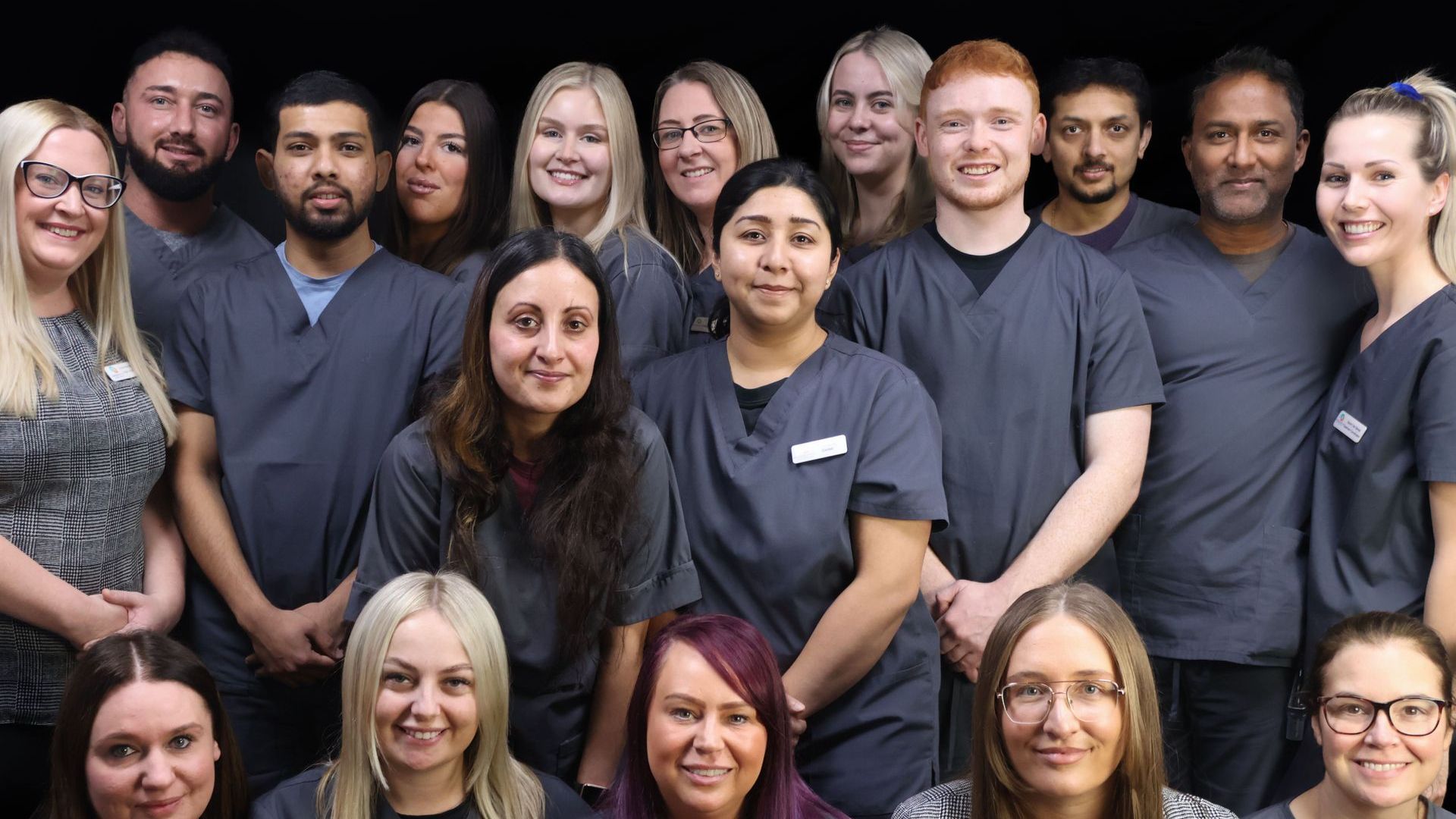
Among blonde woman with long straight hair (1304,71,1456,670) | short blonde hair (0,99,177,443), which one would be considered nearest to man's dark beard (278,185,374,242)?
short blonde hair (0,99,177,443)

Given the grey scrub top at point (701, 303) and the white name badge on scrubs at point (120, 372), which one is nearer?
the white name badge on scrubs at point (120, 372)

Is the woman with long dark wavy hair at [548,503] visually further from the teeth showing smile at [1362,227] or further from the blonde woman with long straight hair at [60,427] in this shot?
the teeth showing smile at [1362,227]

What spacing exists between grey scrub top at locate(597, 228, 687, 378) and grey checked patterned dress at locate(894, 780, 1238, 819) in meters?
0.97

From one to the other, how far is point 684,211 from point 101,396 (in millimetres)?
1199

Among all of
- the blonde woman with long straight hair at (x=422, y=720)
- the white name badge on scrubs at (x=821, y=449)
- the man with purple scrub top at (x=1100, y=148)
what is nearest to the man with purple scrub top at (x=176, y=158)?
the blonde woman with long straight hair at (x=422, y=720)

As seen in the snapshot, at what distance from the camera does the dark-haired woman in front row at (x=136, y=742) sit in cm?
231

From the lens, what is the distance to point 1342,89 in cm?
371

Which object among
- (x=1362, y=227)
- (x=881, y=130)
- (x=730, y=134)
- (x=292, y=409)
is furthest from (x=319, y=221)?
(x=1362, y=227)

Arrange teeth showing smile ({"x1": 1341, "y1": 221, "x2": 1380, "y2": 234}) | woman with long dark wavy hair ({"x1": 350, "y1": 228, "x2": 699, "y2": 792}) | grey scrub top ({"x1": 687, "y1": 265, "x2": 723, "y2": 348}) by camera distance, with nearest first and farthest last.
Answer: woman with long dark wavy hair ({"x1": 350, "y1": 228, "x2": 699, "y2": 792}), teeth showing smile ({"x1": 1341, "y1": 221, "x2": 1380, "y2": 234}), grey scrub top ({"x1": 687, "y1": 265, "x2": 723, "y2": 348})

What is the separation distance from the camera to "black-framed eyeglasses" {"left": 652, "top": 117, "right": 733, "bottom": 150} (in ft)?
10.9

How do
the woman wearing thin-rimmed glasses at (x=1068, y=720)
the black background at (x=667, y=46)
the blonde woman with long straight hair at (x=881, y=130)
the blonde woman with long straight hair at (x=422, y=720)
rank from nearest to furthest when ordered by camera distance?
the woman wearing thin-rimmed glasses at (x=1068, y=720)
the blonde woman with long straight hair at (x=422, y=720)
the blonde woman with long straight hair at (x=881, y=130)
the black background at (x=667, y=46)

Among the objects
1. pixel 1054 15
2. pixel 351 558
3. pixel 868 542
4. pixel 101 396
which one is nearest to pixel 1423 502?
pixel 868 542

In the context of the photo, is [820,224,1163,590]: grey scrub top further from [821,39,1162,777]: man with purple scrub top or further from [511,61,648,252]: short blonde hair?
[511,61,648,252]: short blonde hair

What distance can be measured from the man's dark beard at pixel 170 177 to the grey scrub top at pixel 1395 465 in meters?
2.16
